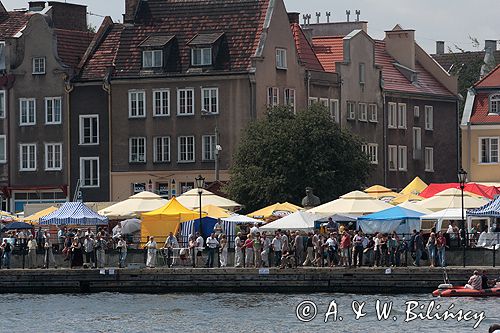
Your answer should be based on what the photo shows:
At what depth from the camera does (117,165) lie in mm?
117938

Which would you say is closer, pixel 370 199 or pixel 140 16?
pixel 370 199

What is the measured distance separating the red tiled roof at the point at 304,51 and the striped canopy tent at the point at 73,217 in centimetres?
2927

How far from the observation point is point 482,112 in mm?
118312

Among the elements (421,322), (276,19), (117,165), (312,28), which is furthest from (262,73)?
(421,322)

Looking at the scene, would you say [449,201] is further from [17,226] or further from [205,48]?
[205,48]

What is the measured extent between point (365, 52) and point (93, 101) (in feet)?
58.3

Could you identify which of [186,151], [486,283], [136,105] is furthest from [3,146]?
[486,283]

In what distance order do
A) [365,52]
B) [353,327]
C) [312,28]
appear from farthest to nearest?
[312,28]
[365,52]
[353,327]

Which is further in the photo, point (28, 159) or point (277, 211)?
point (28, 159)

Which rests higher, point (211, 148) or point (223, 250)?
point (211, 148)

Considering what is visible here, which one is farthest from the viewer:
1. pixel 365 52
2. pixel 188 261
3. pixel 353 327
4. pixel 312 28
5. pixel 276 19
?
pixel 312 28

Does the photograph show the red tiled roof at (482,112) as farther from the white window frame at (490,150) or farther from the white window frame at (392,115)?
the white window frame at (392,115)

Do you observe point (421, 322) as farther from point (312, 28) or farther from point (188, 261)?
point (312, 28)

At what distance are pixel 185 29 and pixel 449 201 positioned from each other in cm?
3100
